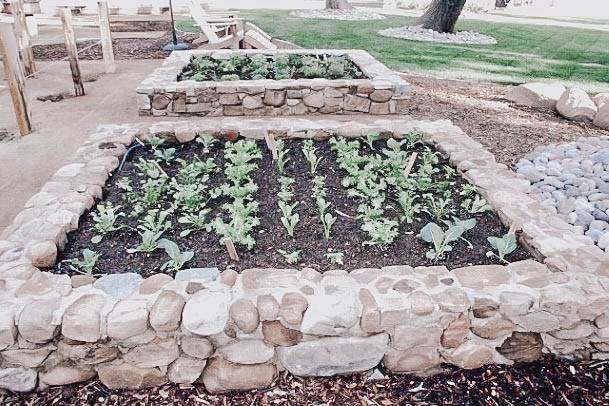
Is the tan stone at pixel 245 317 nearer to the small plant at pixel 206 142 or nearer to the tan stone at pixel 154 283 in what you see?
the tan stone at pixel 154 283

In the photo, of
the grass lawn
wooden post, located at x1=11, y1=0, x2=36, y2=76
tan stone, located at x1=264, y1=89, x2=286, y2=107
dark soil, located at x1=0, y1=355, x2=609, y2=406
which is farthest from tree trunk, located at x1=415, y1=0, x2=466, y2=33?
dark soil, located at x1=0, y1=355, x2=609, y2=406

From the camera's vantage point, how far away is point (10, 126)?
4871 mm

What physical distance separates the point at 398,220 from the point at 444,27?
9332 mm

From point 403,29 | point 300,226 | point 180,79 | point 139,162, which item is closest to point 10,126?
point 180,79

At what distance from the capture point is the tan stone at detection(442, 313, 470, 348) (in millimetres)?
1969

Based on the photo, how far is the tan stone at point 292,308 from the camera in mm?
1891

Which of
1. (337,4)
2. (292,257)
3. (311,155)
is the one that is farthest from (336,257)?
(337,4)

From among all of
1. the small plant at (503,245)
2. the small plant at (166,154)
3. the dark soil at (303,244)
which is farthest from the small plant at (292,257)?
the small plant at (166,154)

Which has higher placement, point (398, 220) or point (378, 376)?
point (398, 220)

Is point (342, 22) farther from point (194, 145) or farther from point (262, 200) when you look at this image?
point (262, 200)

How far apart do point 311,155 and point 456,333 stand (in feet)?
5.45

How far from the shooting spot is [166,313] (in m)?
1.87

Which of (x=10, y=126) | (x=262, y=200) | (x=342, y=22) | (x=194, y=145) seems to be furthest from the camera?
(x=342, y=22)

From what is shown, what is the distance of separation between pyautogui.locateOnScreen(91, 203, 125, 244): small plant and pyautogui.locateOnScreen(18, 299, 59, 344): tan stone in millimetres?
640
